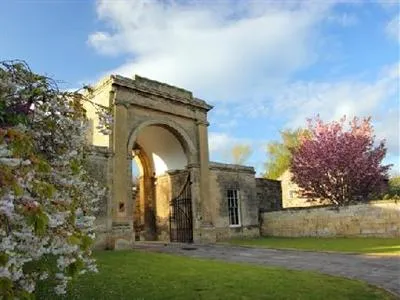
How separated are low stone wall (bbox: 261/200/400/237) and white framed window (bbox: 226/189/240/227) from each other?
1.92m

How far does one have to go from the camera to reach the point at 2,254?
2.42 m

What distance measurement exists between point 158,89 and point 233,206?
7.03m

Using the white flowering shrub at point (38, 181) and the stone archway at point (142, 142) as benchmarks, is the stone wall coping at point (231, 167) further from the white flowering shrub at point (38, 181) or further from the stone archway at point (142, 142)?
the white flowering shrub at point (38, 181)

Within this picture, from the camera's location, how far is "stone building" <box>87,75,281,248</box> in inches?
614

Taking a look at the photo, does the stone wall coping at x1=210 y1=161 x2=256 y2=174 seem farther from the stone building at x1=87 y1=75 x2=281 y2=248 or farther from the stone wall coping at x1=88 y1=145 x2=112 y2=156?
the stone wall coping at x1=88 y1=145 x2=112 y2=156

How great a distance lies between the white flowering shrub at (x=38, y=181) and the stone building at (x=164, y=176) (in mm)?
10586

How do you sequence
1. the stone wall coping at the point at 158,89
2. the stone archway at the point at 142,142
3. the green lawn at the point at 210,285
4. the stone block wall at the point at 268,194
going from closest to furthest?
the green lawn at the point at 210,285, the stone archway at the point at 142,142, the stone wall coping at the point at 158,89, the stone block wall at the point at 268,194

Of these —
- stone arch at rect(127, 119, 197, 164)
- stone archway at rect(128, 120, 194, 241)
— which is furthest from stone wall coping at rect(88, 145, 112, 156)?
stone archway at rect(128, 120, 194, 241)

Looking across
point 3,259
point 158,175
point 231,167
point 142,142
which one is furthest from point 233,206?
point 3,259

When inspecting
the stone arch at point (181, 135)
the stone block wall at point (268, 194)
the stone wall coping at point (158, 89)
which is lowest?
the stone block wall at point (268, 194)

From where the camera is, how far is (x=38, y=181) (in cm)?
273

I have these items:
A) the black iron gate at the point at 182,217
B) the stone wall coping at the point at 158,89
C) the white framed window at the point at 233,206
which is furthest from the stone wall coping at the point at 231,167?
the stone wall coping at the point at 158,89

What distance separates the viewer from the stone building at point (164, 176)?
1559 centimetres

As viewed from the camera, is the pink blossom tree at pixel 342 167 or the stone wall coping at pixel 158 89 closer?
the stone wall coping at pixel 158 89
